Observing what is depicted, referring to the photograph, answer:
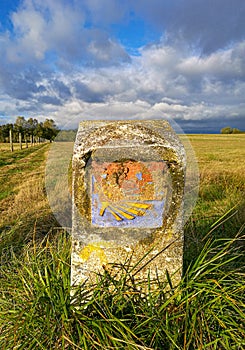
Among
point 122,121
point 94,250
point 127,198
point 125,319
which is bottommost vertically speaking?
point 125,319

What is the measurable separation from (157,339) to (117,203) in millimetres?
976

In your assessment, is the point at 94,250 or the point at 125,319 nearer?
the point at 125,319

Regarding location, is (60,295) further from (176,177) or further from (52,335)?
(176,177)

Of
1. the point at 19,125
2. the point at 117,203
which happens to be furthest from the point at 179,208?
the point at 19,125

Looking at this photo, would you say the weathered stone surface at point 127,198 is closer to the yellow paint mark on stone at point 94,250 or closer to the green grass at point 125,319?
the yellow paint mark on stone at point 94,250

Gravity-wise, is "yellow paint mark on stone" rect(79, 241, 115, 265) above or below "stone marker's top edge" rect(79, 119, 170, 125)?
below

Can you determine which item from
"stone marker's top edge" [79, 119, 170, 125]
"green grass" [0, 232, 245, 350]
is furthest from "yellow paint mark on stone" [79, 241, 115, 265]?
"stone marker's top edge" [79, 119, 170, 125]

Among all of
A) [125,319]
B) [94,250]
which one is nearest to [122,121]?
[94,250]

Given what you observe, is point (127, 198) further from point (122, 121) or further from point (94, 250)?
point (122, 121)

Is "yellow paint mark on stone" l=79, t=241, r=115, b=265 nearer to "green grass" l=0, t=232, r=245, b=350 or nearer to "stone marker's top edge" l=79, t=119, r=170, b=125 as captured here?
"green grass" l=0, t=232, r=245, b=350

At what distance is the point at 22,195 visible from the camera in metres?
6.85

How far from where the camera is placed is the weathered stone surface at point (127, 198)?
207 cm

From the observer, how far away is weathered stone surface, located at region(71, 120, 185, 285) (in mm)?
2074

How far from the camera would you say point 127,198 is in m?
2.13
